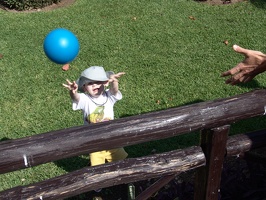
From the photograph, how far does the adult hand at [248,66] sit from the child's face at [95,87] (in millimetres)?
1204

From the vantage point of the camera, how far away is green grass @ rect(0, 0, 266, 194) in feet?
17.1

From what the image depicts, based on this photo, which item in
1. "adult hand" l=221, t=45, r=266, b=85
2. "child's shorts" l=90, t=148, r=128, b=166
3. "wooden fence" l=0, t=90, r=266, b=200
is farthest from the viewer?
"child's shorts" l=90, t=148, r=128, b=166

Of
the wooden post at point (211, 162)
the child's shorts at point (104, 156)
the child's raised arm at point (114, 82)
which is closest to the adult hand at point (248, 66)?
the wooden post at point (211, 162)

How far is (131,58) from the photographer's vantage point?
21.2ft

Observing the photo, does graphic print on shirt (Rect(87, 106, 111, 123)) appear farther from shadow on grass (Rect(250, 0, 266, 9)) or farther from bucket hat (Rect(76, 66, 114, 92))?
shadow on grass (Rect(250, 0, 266, 9))

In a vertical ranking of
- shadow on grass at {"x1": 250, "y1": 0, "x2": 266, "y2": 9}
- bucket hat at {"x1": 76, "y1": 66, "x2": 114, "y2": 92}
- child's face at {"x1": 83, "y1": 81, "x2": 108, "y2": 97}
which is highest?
shadow on grass at {"x1": 250, "y1": 0, "x2": 266, "y2": 9}

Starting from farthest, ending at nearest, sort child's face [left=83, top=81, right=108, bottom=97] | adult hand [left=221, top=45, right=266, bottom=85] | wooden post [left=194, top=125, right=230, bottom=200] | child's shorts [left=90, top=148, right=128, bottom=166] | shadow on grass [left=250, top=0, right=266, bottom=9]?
shadow on grass [left=250, top=0, right=266, bottom=9], child's shorts [left=90, top=148, right=128, bottom=166], child's face [left=83, top=81, right=108, bottom=97], adult hand [left=221, top=45, right=266, bottom=85], wooden post [left=194, top=125, right=230, bottom=200]

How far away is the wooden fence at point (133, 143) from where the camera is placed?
2.16 metres

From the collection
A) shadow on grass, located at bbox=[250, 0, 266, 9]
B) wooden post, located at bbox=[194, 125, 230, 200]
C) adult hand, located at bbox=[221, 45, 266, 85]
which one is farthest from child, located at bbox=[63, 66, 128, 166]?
shadow on grass, located at bbox=[250, 0, 266, 9]

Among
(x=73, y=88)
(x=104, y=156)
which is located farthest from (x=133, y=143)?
(x=104, y=156)

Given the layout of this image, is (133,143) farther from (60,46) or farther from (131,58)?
(131,58)

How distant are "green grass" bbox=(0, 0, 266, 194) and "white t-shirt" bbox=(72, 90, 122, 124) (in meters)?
0.88

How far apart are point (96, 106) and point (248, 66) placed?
146 cm

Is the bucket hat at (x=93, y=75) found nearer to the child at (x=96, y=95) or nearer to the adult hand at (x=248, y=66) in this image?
the child at (x=96, y=95)
